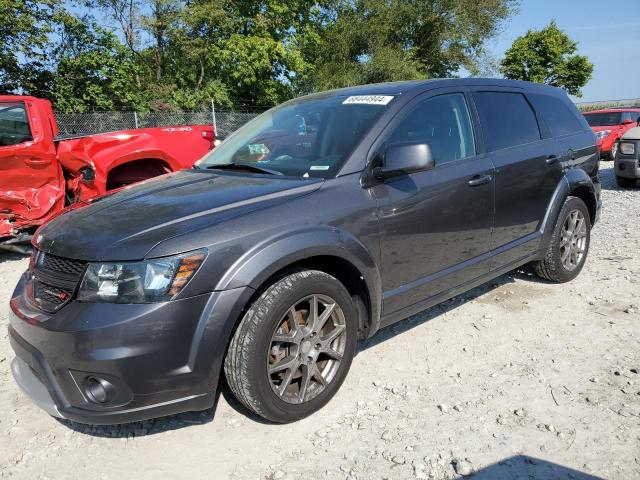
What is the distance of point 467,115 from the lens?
362cm

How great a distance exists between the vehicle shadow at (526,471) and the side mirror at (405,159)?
1546 mm

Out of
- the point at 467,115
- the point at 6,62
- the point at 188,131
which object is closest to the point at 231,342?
the point at 467,115

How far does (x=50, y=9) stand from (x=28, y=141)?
14.0 meters

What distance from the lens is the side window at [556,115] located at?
441 centimetres

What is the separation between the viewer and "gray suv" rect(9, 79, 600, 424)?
221 centimetres

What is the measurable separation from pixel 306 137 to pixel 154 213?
3.87 feet

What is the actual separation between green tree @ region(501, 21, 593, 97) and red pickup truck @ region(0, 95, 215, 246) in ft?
147

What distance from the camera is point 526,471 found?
7.54ft

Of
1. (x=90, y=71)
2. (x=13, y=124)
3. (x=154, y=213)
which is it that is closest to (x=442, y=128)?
(x=154, y=213)

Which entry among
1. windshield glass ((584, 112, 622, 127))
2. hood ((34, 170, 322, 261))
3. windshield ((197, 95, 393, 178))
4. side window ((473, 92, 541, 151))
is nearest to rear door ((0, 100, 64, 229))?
windshield ((197, 95, 393, 178))

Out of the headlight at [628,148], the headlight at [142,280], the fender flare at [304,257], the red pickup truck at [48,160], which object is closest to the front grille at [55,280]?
the headlight at [142,280]

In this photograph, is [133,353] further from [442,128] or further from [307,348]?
[442,128]

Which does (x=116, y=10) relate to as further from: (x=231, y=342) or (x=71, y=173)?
(x=231, y=342)

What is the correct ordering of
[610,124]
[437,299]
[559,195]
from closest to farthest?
[437,299]
[559,195]
[610,124]
